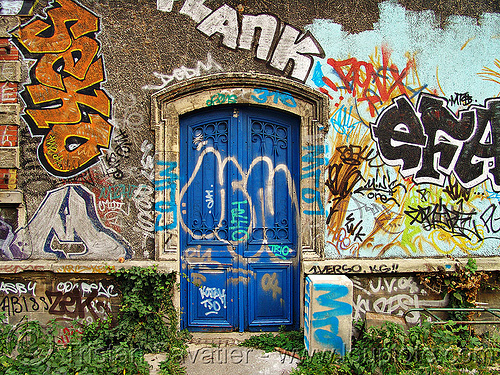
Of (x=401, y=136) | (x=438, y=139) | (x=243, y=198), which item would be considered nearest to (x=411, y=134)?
(x=401, y=136)

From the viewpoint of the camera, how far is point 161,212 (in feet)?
15.0

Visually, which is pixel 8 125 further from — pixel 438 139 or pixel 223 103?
pixel 438 139

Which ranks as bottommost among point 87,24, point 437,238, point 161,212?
point 437,238

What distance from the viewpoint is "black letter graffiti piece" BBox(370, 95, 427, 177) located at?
472 centimetres

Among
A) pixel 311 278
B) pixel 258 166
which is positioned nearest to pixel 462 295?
pixel 311 278

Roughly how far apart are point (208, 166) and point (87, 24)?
244 cm

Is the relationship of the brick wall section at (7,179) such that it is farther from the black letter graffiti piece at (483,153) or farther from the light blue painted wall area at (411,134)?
the black letter graffiti piece at (483,153)

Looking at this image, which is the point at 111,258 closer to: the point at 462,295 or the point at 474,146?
the point at 462,295

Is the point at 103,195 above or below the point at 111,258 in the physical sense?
above

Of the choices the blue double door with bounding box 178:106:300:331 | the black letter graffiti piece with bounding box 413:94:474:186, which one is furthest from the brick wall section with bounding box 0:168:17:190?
the black letter graffiti piece with bounding box 413:94:474:186

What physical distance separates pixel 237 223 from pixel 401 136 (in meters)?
2.52

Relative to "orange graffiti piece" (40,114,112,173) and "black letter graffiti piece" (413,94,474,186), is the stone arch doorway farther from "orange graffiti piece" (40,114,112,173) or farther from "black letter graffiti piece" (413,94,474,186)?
"black letter graffiti piece" (413,94,474,186)

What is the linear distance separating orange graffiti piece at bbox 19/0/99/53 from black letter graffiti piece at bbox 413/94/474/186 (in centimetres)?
465

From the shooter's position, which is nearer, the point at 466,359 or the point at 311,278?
the point at 466,359
